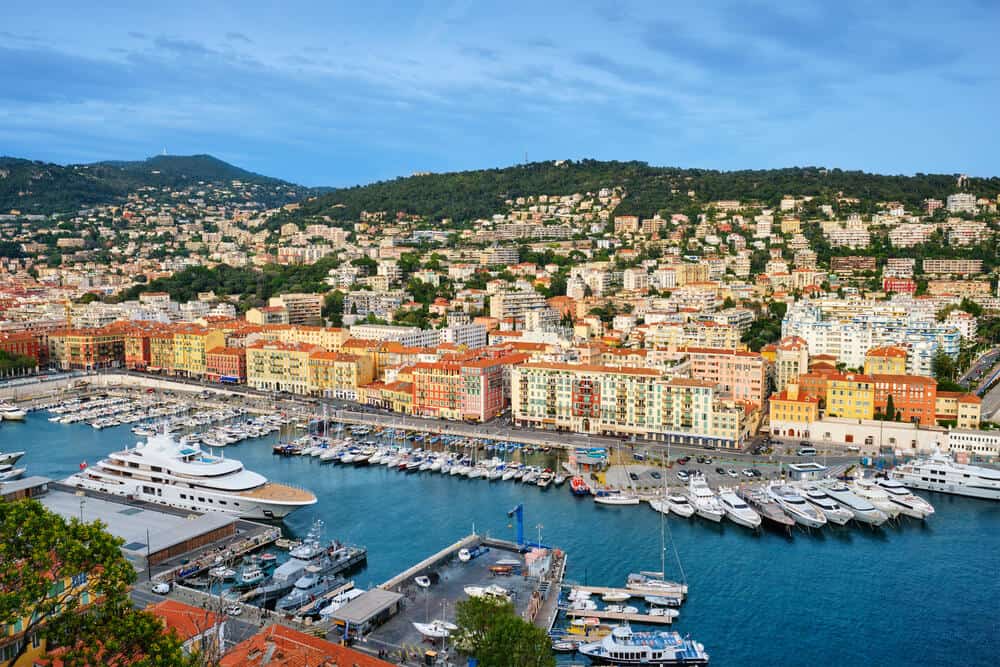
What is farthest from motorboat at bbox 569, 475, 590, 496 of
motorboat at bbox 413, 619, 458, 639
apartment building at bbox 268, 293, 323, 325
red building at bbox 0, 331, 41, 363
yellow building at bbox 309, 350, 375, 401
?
apartment building at bbox 268, 293, 323, 325

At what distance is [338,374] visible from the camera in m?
38.3

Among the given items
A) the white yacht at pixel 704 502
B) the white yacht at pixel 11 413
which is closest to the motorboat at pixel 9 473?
the white yacht at pixel 11 413

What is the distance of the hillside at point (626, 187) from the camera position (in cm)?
8075

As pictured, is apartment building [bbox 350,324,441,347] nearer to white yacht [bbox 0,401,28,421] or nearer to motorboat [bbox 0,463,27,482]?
white yacht [bbox 0,401,28,421]

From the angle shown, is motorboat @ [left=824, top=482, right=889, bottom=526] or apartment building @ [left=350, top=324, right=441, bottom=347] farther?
apartment building @ [left=350, top=324, right=441, bottom=347]

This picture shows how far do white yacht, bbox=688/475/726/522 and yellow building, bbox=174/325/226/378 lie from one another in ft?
97.0

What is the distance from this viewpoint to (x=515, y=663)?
1087 cm

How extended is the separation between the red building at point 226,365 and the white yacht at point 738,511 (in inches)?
1098

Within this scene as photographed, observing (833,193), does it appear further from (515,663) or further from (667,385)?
(515,663)

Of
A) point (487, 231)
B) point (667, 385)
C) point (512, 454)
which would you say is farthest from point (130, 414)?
point (487, 231)

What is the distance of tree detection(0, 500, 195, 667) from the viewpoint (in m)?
7.77

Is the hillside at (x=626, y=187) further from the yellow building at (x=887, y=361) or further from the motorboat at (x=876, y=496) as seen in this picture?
the motorboat at (x=876, y=496)

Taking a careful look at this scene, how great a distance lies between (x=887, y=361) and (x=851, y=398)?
4.68m

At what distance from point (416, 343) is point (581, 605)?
29.1m
